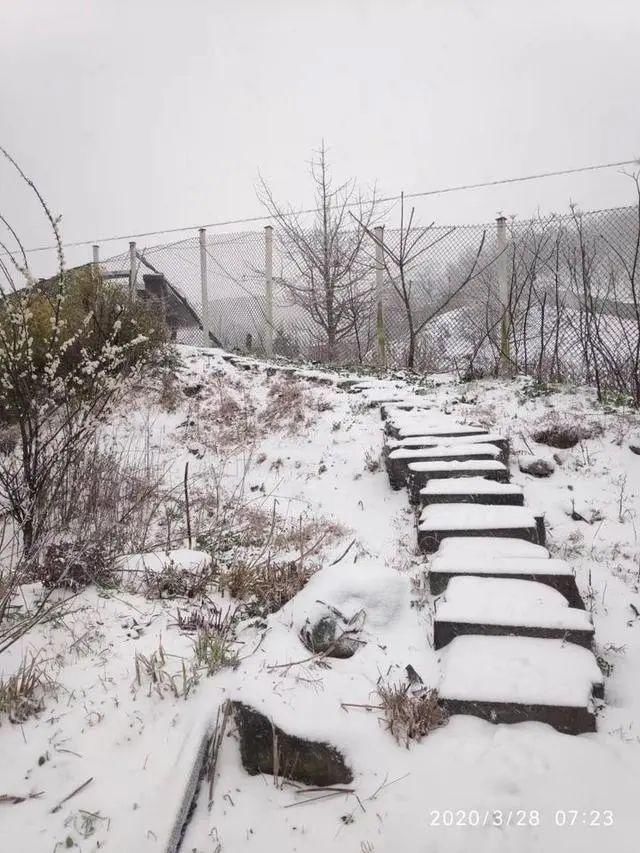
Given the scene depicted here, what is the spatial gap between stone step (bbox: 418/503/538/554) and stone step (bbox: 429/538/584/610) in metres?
0.18

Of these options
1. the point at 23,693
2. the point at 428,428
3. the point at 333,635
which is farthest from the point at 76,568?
the point at 428,428

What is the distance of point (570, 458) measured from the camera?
357 centimetres

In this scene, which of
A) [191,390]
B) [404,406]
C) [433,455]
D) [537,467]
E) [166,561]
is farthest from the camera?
[191,390]

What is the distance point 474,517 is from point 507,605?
0.68m

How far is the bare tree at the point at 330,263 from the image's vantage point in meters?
7.80

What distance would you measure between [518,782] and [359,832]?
45 centimetres

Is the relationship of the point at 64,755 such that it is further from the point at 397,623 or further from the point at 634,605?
the point at 634,605

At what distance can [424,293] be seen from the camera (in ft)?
22.6

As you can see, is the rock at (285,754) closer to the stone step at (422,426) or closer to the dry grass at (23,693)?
the dry grass at (23,693)

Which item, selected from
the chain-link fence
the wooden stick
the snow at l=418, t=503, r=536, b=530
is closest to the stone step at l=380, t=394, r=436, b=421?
the chain-link fence

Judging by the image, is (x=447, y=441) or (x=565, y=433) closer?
(x=447, y=441)

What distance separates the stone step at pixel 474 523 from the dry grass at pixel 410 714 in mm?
940

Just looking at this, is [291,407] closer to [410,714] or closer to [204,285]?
[410,714]

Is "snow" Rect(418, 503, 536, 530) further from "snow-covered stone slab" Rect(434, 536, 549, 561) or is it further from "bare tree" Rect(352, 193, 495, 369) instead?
"bare tree" Rect(352, 193, 495, 369)
